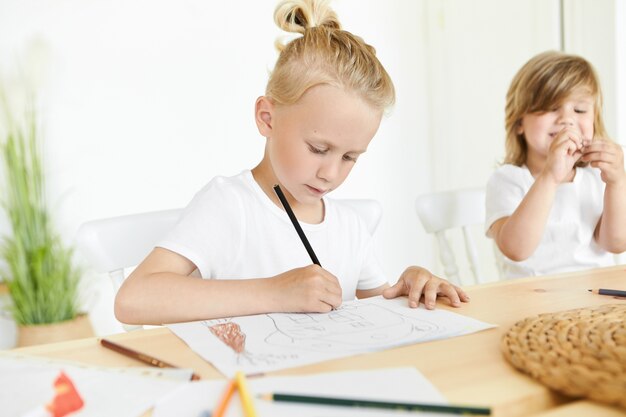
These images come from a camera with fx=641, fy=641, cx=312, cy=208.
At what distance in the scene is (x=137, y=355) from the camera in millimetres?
601

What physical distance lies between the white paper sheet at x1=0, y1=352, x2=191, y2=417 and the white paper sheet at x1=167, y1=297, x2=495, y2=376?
6cm

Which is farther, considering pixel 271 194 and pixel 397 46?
pixel 397 46

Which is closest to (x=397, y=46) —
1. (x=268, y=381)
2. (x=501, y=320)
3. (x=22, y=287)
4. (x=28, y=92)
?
(x=28, y=92)

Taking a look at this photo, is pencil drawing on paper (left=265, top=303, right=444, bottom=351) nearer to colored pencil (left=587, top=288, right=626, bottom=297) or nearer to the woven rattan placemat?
the woven rattan placemat

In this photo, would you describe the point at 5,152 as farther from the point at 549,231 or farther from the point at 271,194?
the point at 549,231

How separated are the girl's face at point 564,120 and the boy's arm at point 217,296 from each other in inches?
35.7

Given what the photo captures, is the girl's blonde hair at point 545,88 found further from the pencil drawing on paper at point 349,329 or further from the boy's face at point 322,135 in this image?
the pencil drawing on paper at point 349,329

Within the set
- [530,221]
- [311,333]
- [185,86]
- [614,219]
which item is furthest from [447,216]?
[185,86]

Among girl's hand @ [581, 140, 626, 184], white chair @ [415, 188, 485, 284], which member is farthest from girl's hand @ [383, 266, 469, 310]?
girl's hand @ [581, 140, 626, 184]

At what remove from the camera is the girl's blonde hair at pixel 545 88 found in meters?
1.50

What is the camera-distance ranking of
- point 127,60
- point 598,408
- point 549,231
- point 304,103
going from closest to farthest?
point 598,408 < point 304,103 < point 549,231 < point 127,60

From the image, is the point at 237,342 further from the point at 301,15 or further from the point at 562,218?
the point at 562,218

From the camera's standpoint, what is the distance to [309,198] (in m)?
1.08

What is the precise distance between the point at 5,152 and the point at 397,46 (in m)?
1.70
